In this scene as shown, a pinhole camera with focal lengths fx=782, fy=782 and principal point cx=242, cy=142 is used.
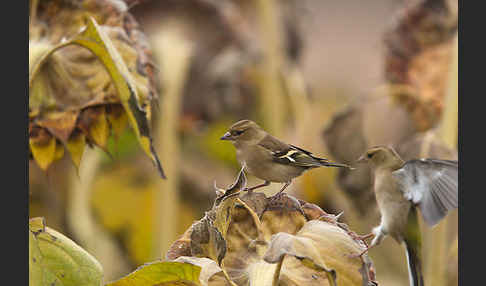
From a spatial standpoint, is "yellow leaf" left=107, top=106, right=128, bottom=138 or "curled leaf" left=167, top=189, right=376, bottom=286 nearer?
"curled leaf" left=167, top=189, right=376, bottom=286

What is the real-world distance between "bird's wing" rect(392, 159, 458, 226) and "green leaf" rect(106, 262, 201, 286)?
15 cm

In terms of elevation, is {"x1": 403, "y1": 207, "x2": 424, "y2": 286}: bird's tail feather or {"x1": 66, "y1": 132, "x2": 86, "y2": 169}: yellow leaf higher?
{"x1": 66, "y1": 132, "x2": 86, "y2": 169}: yellow leaf

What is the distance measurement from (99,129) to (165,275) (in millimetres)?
204

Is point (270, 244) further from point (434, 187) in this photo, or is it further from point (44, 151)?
point (44, 151)

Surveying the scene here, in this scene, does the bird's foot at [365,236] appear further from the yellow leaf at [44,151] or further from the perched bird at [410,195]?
the yellow leaf at [44,151]

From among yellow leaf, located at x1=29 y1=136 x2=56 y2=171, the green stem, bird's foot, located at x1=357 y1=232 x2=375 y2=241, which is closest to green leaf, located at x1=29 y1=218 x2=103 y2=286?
yellow leaf, located at x1=29 y1=136 x2=56 y2=171

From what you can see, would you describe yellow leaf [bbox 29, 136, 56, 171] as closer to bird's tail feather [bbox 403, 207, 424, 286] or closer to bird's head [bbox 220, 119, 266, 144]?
bird's head [bbox 220, 119, 266, 144]

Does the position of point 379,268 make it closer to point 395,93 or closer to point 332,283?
point 395,93

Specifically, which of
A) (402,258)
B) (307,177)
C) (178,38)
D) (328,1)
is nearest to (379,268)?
(402,258)

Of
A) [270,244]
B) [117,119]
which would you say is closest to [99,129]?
[117,119]

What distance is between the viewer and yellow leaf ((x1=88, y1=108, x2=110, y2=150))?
0.60 m

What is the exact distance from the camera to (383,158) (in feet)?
1.76

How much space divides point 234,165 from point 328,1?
135 centimetres

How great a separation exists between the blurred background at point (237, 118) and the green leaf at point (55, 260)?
0.51 metres
